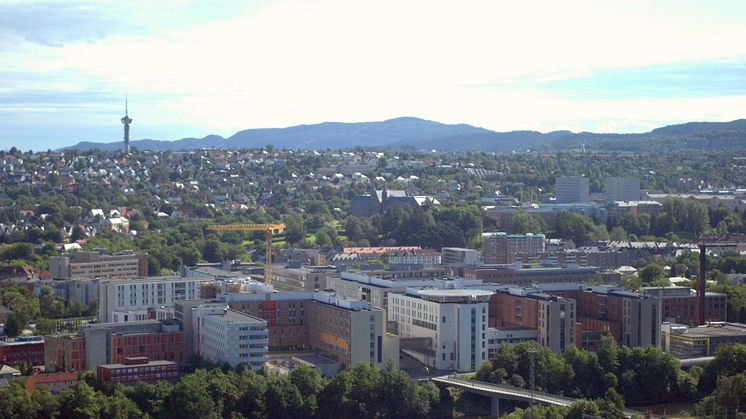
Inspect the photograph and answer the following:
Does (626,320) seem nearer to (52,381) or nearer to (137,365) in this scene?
(137,365)

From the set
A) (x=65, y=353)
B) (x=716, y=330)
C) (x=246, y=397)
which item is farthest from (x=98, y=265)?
(x=716, y=330)

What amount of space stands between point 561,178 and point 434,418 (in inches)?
2065

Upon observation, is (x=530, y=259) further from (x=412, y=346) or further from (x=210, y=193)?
(x=210, y=193)

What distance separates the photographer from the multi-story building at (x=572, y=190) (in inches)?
3110

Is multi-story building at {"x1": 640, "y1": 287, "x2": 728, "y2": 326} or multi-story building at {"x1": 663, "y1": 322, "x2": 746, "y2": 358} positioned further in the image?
multi-story building at {"x1": 640, "y1": 287, "x2": 728, "y2": 326}

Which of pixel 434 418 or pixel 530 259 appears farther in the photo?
pixel 530 259

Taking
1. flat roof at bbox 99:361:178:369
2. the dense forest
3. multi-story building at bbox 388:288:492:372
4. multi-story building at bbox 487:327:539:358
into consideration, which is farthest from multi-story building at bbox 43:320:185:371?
multi-story building at bbox 487:327:539:358

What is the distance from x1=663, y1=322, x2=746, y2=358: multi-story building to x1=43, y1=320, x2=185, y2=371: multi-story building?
1198cm

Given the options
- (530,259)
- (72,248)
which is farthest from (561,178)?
(72,248)

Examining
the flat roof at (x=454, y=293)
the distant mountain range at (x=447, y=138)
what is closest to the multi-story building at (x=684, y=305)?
the flat roof at (x=454, y=293)

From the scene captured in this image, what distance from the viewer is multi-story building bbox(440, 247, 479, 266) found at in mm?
52781

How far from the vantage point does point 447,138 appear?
16538 cm

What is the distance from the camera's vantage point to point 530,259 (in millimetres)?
54062

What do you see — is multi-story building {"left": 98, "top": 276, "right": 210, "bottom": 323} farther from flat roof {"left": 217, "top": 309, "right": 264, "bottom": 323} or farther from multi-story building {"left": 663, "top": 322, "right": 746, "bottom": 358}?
multi-story building {"left": 663, "top": 322, "right": 746, "bottom": 358}
